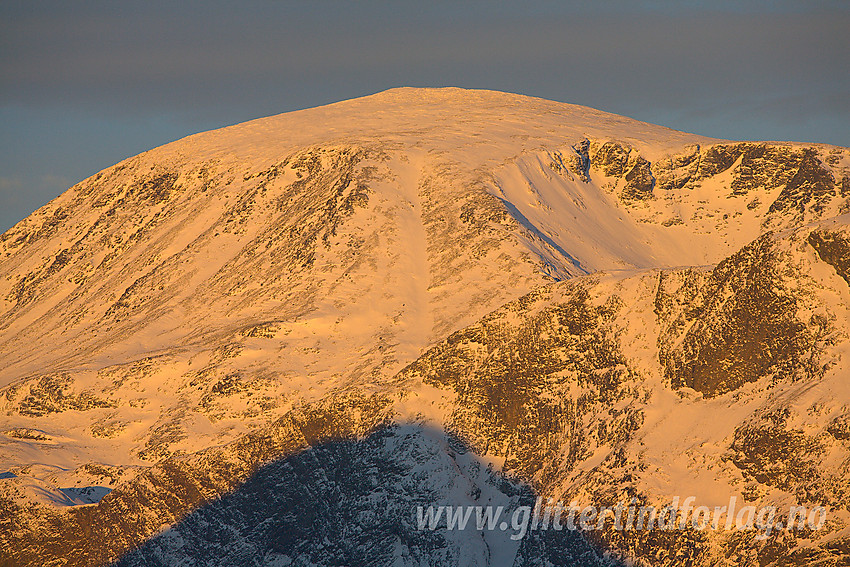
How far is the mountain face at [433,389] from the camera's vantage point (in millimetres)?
113250

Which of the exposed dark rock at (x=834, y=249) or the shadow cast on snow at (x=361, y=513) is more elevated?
the exposed dark rock at (x=834, y=249)

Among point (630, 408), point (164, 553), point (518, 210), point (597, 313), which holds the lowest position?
point (164, 553)

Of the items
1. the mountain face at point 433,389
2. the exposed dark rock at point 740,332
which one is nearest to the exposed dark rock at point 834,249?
the mountain face at point 433,389

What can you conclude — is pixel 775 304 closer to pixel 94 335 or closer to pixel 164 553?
pixel 164 553

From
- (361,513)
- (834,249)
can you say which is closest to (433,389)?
(361,513)

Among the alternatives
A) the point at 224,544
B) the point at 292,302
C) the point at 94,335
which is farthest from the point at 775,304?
the point at 94,335

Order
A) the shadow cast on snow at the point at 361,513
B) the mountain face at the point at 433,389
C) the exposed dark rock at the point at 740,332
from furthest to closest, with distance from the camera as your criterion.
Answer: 1. the shadow cast on snow at the point at 361,513
2. the exposed dark rock at the point at 740,332
3. the mountain face at the point at 433,389

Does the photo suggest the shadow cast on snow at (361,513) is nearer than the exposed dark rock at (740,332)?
No

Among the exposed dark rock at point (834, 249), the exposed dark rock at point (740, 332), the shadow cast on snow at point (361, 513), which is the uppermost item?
the exposed dark rock at point (834, 249)

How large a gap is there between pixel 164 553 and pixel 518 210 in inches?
2970

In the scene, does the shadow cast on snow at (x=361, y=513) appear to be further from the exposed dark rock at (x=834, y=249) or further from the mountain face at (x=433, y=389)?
A: the exposed dark rock at (x=834, y=249)

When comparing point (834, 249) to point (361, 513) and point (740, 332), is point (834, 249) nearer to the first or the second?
point (740, 332)

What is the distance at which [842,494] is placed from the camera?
340 feet

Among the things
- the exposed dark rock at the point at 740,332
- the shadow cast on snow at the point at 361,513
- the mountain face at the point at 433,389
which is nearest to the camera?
the mountain face at the point at 433,389
